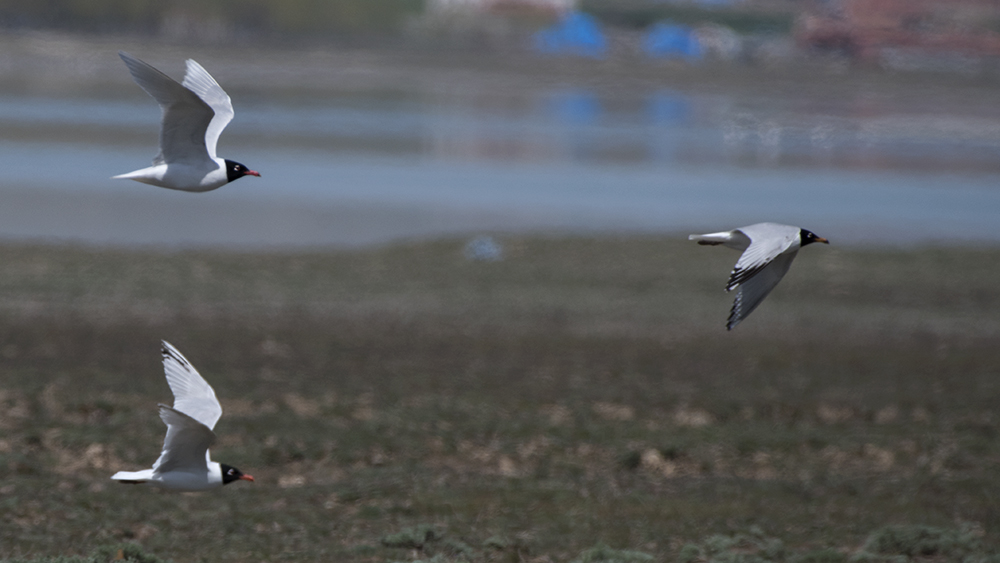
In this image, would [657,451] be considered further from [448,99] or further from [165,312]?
[448,99]

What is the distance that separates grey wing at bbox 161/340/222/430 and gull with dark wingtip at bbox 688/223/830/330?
304cm

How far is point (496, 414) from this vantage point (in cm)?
1253

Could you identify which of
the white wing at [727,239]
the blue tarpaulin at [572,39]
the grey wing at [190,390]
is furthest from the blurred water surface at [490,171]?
the blue tarpaulin at [572,39]

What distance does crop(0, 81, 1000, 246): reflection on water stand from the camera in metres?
29.5

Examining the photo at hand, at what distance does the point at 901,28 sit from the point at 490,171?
210 ft

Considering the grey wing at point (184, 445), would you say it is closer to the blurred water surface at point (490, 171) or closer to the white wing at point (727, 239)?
the white wing at point (727, 239)

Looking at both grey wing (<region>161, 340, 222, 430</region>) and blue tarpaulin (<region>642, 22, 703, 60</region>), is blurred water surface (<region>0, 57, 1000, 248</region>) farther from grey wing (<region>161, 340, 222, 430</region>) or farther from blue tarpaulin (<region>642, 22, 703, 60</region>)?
blue tarpaulin (<region>642, 22, 703, 60</region>)

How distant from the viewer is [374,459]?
1098 cm

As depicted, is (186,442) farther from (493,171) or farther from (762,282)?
(493,171)

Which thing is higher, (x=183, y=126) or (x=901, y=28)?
(x=901, y=28)

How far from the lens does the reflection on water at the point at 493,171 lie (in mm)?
29516

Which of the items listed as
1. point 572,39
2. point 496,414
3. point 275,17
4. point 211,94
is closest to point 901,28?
point 572,39

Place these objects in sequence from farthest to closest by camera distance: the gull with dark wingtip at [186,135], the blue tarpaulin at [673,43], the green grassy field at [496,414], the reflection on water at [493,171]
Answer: the blue tarpaulin at [673,43] < the reflection on water at [493,171] < the green grassy field at [496,414] < the gull with dark wingtip at [186,135]

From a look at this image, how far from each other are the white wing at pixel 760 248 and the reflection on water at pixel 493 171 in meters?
20.1
